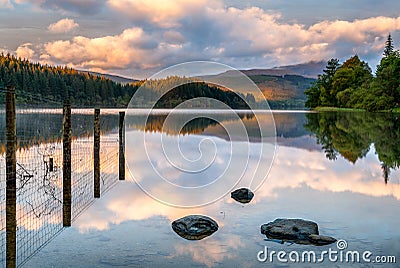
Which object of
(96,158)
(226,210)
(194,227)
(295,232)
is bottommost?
(226,210)

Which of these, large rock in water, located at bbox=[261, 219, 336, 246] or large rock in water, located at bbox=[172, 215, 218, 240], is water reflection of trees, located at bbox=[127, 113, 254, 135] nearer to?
large rock in water, located at bbox=[172, 215, 218, 240]

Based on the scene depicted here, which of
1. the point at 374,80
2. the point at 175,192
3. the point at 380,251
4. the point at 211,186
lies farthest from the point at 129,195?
the point at 374,80

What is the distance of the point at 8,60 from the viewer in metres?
136

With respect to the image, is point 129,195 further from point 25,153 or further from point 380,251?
point 25,153

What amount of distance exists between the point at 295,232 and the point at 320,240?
2.31ft

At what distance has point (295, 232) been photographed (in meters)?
12.5

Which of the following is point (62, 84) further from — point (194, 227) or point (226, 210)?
point (194, 227)

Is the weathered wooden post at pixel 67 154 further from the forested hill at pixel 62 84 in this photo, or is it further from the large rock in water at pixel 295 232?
the forested hill at pixel 62 84

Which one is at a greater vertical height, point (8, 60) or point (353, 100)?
point (8, 60)

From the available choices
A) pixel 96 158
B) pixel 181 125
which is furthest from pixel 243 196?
pixel 181 125

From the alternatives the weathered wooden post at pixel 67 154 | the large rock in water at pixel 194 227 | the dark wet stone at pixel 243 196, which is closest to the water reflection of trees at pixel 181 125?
the dark wet stone at pixel 243 196

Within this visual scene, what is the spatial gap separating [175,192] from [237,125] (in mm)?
41486

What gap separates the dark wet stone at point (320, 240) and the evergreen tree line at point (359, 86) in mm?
89239

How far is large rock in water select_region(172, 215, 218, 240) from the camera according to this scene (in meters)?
12.9
